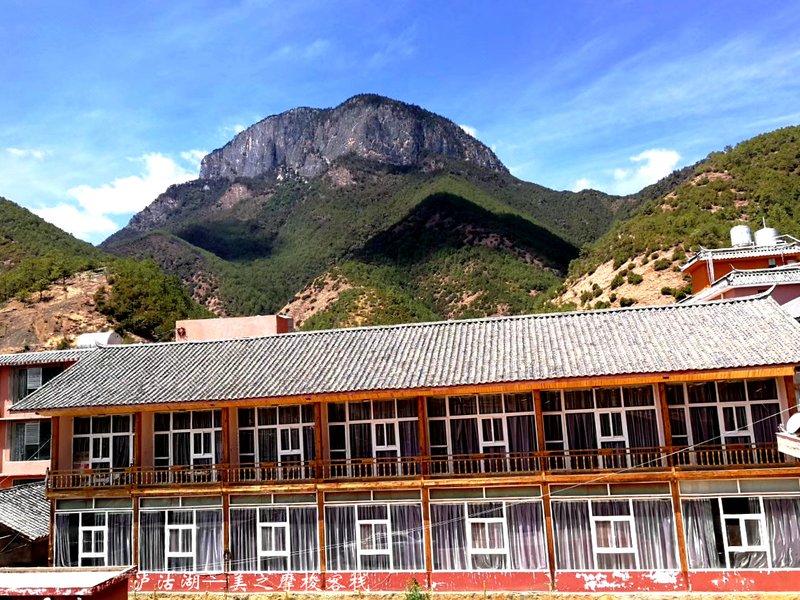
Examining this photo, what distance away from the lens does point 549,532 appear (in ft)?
54.4

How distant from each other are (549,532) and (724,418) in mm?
5461

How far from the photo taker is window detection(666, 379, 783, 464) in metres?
16.4

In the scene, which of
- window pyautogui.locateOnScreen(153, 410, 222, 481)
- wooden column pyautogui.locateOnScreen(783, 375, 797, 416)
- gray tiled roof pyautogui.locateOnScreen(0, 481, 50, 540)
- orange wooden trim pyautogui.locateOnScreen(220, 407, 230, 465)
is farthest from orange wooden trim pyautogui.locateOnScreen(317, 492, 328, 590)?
wooden column pyautogui.locateOnScreen(783, 375, 797, 416)

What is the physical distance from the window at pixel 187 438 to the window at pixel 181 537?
1218 millimetres

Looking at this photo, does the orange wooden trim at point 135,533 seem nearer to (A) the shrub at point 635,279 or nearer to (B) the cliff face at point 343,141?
(A) the shrub at point 635,279

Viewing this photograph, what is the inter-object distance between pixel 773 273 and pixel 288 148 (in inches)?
5606

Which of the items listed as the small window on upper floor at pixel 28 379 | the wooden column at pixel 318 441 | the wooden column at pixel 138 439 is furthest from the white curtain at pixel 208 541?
the small window on upper floor at pixel 28 379

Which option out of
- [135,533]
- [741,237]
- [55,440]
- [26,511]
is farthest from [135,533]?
[741,237]

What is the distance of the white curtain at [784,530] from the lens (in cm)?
1534

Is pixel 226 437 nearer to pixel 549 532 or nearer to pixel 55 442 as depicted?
pixel 55 442

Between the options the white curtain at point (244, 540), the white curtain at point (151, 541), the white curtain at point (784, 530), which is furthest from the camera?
the white curtain at point (151, 541)

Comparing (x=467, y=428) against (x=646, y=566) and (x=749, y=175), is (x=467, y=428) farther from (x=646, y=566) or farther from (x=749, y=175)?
(x=749, y=175)

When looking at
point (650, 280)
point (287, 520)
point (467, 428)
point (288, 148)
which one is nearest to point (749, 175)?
point (650, 280)

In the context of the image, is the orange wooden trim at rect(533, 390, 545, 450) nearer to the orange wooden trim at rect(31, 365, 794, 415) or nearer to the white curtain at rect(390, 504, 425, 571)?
the orange wooden trim at rect(31, 365, 794, 415)
